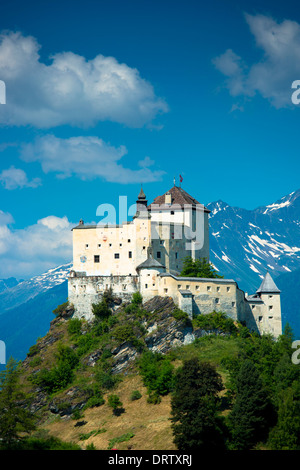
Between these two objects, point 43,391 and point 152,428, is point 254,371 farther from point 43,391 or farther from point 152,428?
point 43,391

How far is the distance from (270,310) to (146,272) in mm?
18833

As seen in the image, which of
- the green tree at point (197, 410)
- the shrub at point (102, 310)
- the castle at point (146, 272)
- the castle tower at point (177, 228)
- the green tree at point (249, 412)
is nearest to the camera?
the green tree at point (197, 410)

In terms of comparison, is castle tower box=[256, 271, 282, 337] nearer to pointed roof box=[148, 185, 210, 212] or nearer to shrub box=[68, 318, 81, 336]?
pointed roof box=[148, 185, 210, 212]

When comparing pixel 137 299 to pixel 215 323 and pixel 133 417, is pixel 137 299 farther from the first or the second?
pixel 133 417

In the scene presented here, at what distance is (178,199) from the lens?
93.1m

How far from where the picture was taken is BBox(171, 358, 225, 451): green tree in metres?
54.7

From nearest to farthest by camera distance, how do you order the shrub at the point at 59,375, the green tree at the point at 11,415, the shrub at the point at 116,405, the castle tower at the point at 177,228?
the green tree at the point at 11,415 → the shrub at the point at 116,405 → the shrub at the point at 59,375 → the castle tower at the point at 177,228

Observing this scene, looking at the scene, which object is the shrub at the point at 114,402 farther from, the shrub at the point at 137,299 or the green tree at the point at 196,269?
the green tree at the point at 196,269

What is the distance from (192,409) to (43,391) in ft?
88.6

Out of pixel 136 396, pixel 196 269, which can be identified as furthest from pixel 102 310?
pixel 136 396

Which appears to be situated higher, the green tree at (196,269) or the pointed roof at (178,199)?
the pointed roof at (178,199)

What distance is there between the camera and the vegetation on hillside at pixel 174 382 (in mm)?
57031

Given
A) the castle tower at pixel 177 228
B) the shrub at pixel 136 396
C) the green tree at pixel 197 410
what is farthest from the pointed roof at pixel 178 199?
the green tree at pixel 197 410
